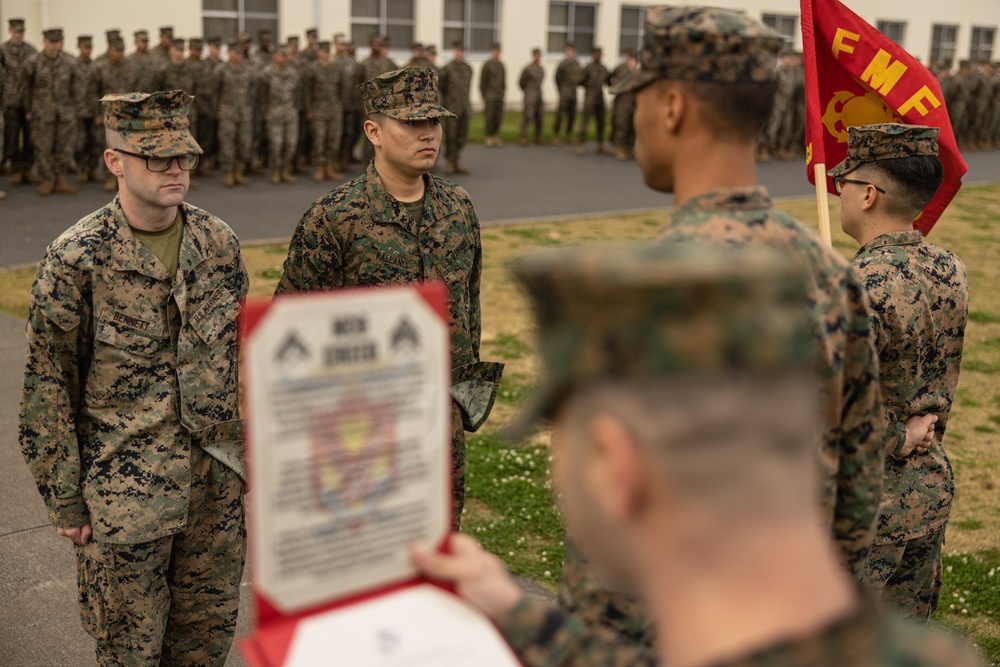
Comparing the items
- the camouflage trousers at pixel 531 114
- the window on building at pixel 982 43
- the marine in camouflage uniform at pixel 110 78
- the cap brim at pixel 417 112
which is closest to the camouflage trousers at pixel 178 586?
the cap brim at pixel 417 112

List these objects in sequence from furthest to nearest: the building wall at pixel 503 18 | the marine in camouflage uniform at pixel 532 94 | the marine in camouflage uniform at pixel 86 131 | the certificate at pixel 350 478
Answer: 1. the marine in camouflage uniform at pixel 532 94
2. the building wall at pixel 503 18
3. the marine in camouflage uniform at pixel 86 131
4. the certificate at pixel 350 478

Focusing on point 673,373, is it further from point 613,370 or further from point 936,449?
point 936,449

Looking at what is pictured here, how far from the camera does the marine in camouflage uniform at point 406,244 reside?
459 centimetres

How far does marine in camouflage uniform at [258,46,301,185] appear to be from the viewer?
56.3 ft

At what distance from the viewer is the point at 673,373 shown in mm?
1197

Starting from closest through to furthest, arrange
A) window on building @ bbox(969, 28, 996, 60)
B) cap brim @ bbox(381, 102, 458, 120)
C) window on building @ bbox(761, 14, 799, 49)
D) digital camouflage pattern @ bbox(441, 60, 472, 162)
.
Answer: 1. cap brim @ bbox(381, 102, 458, 120)
2. digital camouflage pattern @ bbox(441, 60, 472, 162)
3. window on building @ bbox(761, 14, 799, 49)
4. window on building @ bbox(969, 28, 996, 60)

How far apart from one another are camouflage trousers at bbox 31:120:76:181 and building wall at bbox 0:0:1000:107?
5.70 metres

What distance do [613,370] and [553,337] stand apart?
0.10 metres

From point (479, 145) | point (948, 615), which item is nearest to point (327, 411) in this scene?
point (948, 615)

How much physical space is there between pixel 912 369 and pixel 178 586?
2.87 m

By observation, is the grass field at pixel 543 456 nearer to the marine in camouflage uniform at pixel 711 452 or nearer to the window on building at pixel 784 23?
the marine in camouflage uniform at pixel 711 452

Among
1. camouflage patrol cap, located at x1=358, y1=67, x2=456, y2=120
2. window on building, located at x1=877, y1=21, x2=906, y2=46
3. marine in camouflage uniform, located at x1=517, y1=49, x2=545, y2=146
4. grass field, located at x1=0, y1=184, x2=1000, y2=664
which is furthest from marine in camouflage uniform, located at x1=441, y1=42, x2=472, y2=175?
window on building, located at x1=877, y1=21, x2=906, y2=46

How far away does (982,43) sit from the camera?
40688mm

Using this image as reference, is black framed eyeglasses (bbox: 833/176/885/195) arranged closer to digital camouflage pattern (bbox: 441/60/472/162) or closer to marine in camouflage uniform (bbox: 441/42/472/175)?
marine in camouflage uniform (bbox: 441/42/472/175)
